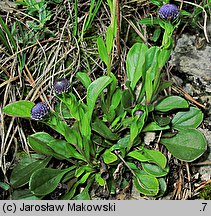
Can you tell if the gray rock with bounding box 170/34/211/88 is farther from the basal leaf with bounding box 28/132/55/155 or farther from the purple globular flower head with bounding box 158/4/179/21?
the basal leaf with bounding box 28/132/55/155

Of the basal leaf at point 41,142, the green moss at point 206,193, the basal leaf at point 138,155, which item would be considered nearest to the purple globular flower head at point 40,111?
the basal leaf at point 41,142

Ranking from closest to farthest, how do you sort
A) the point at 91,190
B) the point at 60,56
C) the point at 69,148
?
the point at 69,148
the point at 91,190
the point at 60,56

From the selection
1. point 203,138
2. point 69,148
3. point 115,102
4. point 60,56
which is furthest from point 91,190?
point 60,56

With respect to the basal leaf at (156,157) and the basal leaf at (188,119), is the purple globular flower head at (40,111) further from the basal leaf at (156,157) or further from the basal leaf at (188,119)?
the basal leaf at (188,119)

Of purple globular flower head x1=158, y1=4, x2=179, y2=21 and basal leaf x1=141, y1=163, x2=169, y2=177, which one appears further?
basal leaf x1=141, y1=163, x2=169, y2=177

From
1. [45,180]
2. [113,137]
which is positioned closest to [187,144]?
[113,137]

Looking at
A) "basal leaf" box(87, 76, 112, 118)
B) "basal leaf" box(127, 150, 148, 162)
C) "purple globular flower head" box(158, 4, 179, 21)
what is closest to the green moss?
"basal leaf" box(127, 150, 148, 162)

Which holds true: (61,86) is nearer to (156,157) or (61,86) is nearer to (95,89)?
(95,89)

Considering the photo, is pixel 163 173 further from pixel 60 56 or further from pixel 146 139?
pixel 60 56
